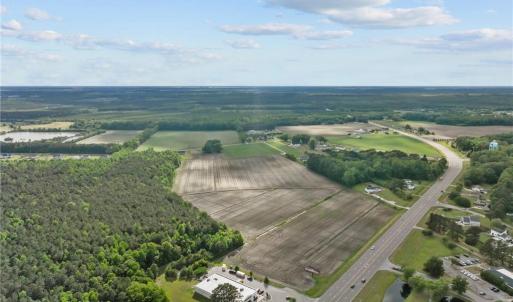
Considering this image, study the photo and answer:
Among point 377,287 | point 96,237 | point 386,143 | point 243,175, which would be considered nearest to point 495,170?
point 386,143

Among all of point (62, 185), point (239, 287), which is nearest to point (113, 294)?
point (239, 287)

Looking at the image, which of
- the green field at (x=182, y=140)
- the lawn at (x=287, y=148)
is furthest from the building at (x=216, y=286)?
the green field at (x=182, y=140)

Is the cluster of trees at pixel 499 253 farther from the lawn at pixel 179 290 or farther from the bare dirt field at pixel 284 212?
the lawn at pixel 179 290

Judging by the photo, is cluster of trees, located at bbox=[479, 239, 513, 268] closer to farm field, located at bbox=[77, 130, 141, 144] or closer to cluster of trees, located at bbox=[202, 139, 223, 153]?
cluster of trees, located at bbox=[202, 139, 223, 153]

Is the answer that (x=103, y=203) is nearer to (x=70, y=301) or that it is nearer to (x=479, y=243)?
(x=70, y=301)

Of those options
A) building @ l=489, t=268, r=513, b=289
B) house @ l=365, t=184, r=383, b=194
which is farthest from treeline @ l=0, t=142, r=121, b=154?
building @ l=489, t=268, r=513, b=289

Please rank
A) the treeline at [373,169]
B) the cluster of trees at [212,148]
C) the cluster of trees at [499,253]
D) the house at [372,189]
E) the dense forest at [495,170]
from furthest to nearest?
1. the cluster of trees at [212,148]
2. the treeline at [373,169]
3. the house at [372,189]
4. the dense forest at [495,170]
5. the cluster of trees at [499,253]
